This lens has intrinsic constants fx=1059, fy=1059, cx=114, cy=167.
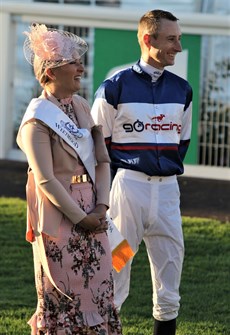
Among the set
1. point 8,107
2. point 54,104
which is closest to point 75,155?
point 54,104

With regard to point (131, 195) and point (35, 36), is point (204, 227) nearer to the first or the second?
point (131, 195)

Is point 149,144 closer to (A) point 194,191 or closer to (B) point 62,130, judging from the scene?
(B) point 62,130

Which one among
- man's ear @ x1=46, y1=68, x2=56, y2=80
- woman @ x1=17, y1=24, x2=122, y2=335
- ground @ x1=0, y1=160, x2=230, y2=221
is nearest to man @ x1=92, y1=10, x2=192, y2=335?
woman @ x1=17, y1=24, x2=122, y2=335

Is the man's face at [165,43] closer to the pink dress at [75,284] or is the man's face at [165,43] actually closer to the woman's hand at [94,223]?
the pink dress at [75,284]

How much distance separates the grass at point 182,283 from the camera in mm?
7309

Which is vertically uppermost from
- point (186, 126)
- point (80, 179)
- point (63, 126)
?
point (63, 126)

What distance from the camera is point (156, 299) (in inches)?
255

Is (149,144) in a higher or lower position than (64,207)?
higher

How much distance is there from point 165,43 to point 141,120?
478 mm

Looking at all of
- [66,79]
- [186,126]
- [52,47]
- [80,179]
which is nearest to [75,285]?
[80,179]

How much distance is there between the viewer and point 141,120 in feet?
20.7

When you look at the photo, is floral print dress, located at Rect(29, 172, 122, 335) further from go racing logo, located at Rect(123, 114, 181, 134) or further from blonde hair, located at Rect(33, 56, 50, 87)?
go racing logo, located at Rect(123, 114, 181, 134)

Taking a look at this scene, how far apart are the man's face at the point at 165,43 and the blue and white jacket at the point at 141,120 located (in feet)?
0.34

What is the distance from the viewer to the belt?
539 centimetres
